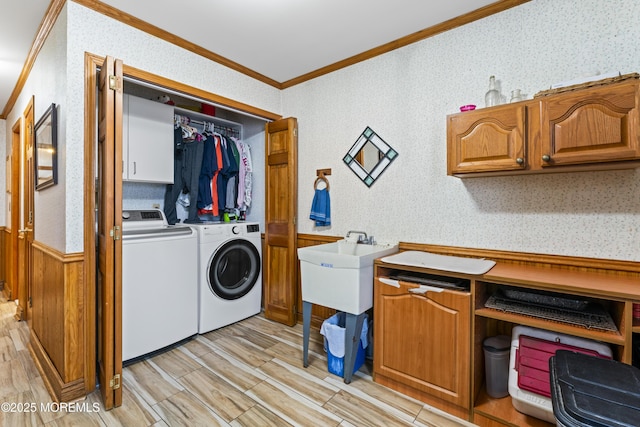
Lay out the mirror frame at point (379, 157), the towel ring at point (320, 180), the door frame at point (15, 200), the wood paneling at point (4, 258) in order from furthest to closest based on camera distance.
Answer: the wood paneling at point (4, 258) < the door frame at point (15, 200) < the towel ring at point (320, 180) < the mirror frame at point (379, 157)

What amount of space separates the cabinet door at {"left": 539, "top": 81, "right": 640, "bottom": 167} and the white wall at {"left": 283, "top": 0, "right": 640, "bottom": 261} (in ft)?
1.05

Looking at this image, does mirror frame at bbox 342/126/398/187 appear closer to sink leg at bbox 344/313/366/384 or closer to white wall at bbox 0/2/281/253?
sink leg at bbox 344/313/366/384

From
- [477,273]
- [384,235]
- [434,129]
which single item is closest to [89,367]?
[384,235]

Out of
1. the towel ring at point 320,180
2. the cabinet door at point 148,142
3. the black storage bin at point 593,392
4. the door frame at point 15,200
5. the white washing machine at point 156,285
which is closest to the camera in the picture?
the black storage bin at point 593,392

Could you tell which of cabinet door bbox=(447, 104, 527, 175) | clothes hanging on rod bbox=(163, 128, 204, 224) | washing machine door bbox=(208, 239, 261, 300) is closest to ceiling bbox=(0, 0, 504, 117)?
cabinet door bbox=(447, 104, 527, 175)

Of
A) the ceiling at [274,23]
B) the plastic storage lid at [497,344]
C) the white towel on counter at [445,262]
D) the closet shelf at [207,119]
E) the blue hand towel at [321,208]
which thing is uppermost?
the ceiling at [274,23]

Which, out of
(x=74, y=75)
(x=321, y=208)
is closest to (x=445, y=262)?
(x=321, y=208)

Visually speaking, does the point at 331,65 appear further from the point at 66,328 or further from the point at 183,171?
the point at 66,328

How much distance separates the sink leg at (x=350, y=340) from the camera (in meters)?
2.03

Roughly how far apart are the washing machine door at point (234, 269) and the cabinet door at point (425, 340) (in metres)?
1.56

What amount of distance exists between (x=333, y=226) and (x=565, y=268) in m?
1.71

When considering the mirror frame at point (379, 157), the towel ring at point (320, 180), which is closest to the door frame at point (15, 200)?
the towel ring at point (320, 180)

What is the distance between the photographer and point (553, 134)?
61.4 inches

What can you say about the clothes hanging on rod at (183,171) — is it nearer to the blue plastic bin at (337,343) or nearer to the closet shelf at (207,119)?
the closet shelf at (207,119)
